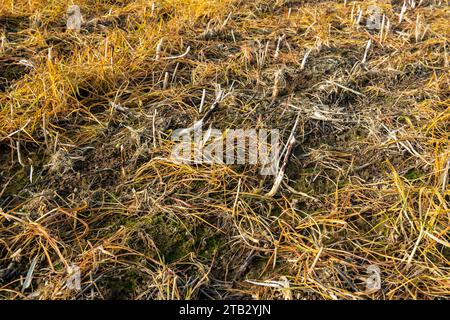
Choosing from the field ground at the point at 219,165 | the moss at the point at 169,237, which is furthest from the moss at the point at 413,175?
the moss at the point at 169,237

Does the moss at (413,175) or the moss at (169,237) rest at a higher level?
the moss at (413,175)

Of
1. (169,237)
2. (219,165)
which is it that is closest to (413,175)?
(219,165)

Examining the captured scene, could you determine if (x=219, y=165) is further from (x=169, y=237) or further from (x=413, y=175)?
(x=413, y=175)

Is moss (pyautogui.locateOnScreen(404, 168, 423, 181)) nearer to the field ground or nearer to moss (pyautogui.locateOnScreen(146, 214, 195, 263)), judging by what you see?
the field ground

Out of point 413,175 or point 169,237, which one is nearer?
point 169,237

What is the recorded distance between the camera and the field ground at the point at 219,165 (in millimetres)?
1871

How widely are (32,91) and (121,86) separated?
23.4 inches

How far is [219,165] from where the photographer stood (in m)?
2.33

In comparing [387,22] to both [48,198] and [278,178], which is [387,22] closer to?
[278,178]

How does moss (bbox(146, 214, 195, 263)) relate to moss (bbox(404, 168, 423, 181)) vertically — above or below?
below

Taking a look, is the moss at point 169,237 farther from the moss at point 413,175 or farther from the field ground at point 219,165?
the moss at point 413,175

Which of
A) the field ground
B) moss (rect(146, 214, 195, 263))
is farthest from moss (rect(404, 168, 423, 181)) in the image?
moss (rect(146, 214, 195, 263))

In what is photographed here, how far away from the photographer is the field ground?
1871 millimetres

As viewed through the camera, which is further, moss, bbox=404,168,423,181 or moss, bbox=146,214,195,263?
moss, bbox=404,168,423,181
